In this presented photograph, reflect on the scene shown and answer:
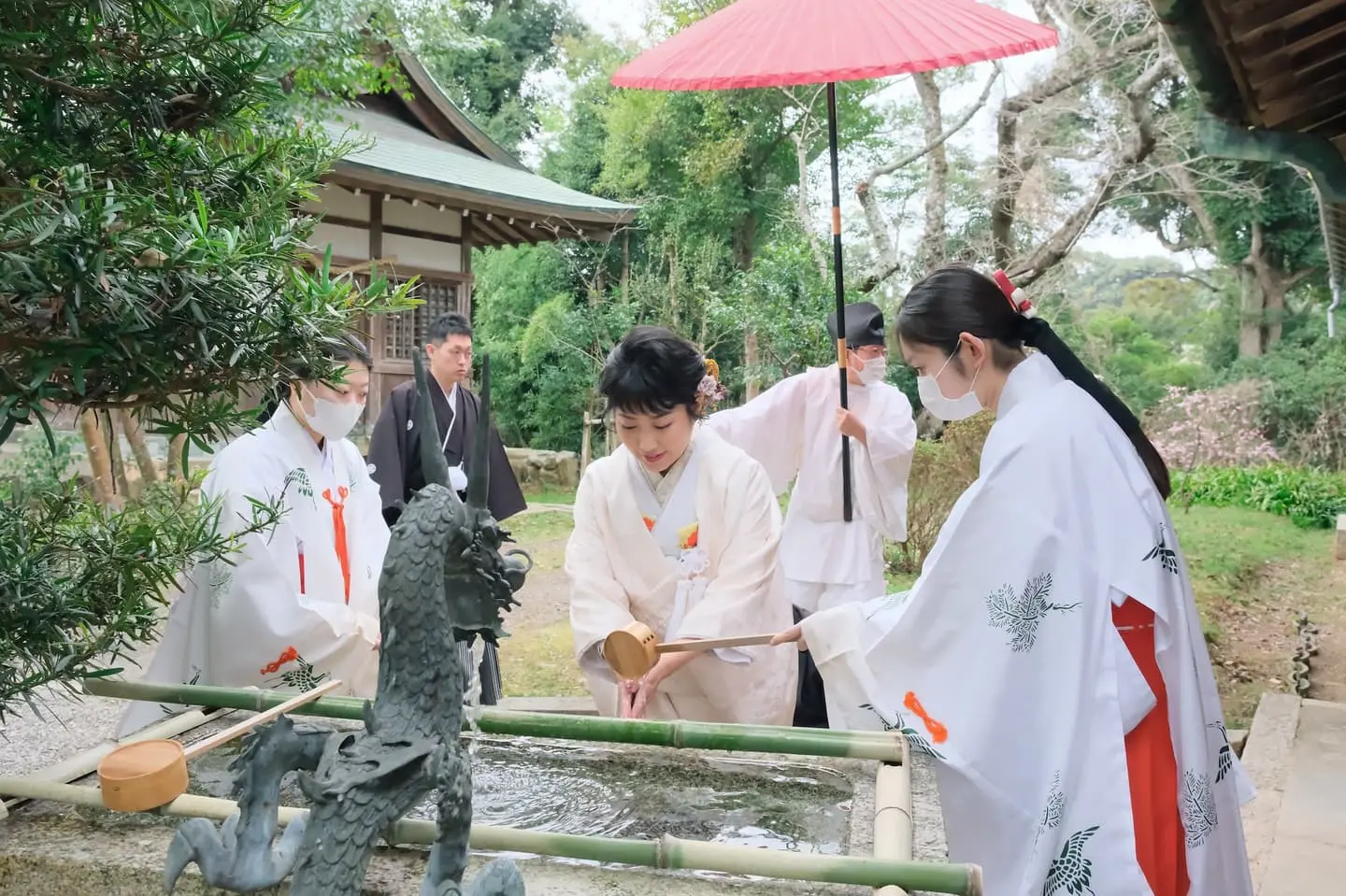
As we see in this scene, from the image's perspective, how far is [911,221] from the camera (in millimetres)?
15922

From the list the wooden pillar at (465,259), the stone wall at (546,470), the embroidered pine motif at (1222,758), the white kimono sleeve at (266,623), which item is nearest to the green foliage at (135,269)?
the white kimono sleeve at (266,623)

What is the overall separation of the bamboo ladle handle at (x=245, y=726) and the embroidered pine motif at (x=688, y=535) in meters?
1.20

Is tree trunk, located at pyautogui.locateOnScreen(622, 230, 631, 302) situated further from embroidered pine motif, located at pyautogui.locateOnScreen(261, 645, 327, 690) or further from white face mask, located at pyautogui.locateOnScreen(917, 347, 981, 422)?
embroidered pine motif, located at pyautogui.locateOnScreen(261, 645, 327, 690)

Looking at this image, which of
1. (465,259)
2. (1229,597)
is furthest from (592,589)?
(465,259)

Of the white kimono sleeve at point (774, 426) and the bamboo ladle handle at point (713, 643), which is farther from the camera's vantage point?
the white kimono sleeve at point (774, 426)

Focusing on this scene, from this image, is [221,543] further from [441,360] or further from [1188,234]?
[1188,234]

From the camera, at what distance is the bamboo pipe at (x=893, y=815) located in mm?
1625

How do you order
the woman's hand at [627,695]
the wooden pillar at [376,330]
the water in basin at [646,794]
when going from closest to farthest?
the water in basin at [646,794]
the woman's hand at [627,695]
the wooden pillar at [376,330]

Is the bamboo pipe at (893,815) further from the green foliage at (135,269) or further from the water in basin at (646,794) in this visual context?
the green foliage at (135,269)

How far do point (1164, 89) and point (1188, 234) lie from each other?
5.13 m

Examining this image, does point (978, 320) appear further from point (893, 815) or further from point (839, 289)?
point (839, 289)

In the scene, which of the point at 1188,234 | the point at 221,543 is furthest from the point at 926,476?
the point at 1188,234

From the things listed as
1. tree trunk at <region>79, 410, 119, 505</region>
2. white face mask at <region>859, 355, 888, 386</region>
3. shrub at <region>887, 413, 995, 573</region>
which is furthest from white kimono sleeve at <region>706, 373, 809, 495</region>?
tree trunk at <region>79, 410, 119, 505</region>

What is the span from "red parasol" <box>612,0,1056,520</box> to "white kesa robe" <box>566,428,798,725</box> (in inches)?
58.6
